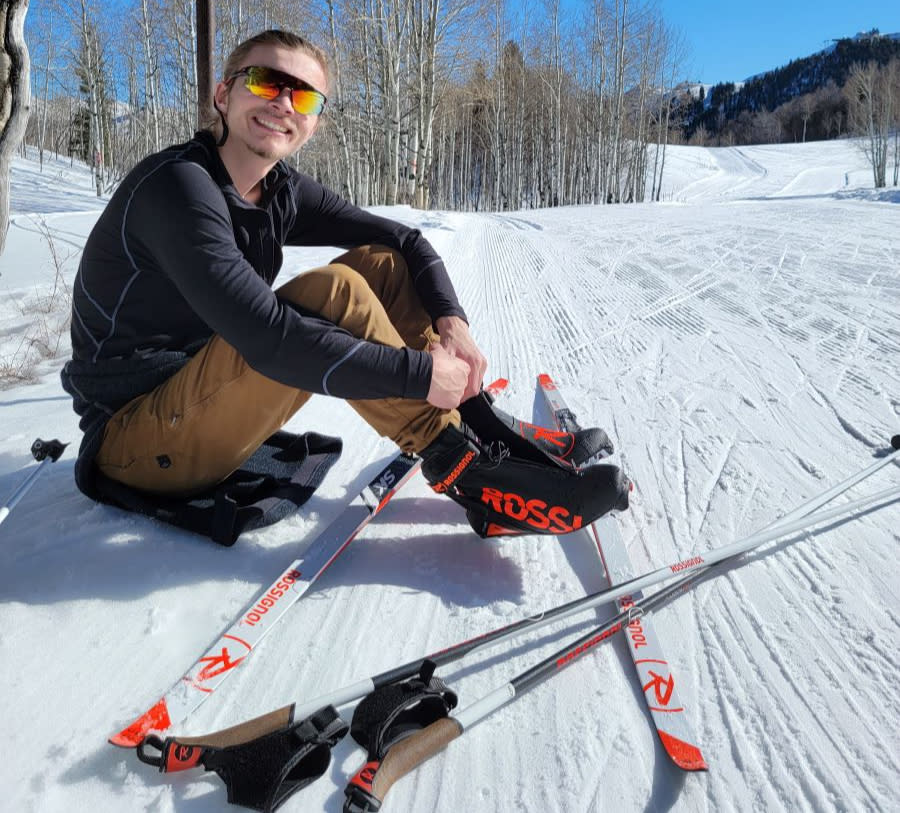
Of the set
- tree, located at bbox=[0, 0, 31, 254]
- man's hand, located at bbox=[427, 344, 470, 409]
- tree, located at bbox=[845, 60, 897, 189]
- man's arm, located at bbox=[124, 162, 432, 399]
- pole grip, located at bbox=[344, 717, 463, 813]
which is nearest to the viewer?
pole grip, located at bbox=[344, 717, 463, 813]

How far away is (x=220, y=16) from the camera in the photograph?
1959 cm

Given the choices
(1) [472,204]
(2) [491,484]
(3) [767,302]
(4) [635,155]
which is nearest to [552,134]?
(4) [635,155]

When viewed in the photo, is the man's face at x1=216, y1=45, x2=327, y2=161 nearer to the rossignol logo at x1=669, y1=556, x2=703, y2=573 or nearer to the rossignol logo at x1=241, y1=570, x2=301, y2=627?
the rossignol logo at x1=241, y1=570, x2=301, y2=627

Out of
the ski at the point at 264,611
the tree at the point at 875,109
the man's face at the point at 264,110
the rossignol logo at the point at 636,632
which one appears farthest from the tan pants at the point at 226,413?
the tree at the point at 875,109

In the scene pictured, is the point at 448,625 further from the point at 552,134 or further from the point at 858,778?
the point at 552,134

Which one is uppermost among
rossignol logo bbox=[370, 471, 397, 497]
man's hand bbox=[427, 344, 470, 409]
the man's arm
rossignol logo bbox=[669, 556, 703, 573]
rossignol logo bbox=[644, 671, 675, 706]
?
the man's arm

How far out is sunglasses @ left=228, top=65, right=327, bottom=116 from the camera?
5.80 feet

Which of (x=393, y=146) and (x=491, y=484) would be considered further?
(x=393, y=146)

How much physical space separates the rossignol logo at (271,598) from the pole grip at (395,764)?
52 cm

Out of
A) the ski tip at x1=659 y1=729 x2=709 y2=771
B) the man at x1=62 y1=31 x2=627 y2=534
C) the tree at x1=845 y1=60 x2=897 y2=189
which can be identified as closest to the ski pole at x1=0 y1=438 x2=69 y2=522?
the man at x1=62 y1=31 x2=627 y2=534

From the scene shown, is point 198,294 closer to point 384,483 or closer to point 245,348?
point 245,348

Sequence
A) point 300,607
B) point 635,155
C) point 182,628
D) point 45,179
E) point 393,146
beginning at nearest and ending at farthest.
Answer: point 182,628 < point 300,607 < point 393,146 < point 45,179 < point 635,155

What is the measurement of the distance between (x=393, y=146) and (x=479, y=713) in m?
18.3

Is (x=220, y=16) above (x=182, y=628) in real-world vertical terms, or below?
above
